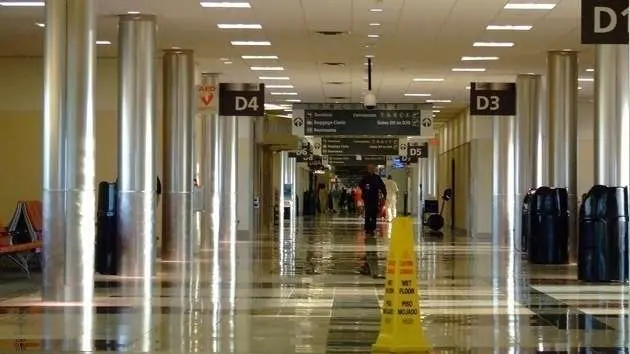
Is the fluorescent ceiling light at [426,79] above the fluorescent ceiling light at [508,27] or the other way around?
the other way around

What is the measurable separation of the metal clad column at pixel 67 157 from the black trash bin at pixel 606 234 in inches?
324

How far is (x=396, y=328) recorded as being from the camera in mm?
9031

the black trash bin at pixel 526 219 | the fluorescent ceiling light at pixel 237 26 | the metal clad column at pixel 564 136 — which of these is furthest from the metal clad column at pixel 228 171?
the metal clad column at pixel 564 136

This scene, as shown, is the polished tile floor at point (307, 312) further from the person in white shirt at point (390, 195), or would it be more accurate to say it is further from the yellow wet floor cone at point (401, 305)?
the person in white shirt at point (390, 195)

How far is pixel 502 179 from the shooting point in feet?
101

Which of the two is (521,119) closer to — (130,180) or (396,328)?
(130,180)

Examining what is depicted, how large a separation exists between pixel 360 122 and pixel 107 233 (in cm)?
1987

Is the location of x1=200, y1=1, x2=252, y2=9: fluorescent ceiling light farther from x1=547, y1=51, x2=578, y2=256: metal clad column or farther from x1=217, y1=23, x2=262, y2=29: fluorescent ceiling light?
x1=547, y1=51, x2=578, y2=256: metal clad column

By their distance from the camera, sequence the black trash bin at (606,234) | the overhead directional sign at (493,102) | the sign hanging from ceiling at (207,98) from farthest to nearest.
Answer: the overhead directional sign at (493,102), the sign hanging from ceiling at (207,98), the black trash bin at (606,234)

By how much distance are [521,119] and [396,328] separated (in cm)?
2030

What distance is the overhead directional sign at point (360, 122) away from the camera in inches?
1420

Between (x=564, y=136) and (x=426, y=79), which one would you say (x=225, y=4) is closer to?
(x=564, y=136)

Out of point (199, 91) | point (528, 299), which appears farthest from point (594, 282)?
point (199, 91)

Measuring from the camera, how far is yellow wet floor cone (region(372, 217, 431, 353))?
900cm
